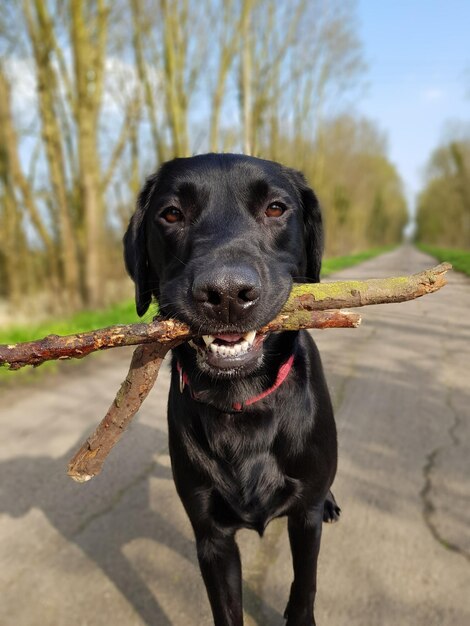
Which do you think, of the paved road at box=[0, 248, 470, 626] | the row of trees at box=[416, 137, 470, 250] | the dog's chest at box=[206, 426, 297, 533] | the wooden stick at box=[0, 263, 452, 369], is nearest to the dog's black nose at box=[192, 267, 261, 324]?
the wooden stick at box=[0, 263, 452, 369]

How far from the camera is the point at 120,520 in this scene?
8.48 ft

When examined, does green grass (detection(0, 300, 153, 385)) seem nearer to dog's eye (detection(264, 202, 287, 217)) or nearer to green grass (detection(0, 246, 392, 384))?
green grass (detection(0, 246, 392, 384))

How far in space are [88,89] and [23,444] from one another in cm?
805

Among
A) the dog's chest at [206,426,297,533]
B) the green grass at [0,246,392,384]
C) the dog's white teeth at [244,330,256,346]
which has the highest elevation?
the dog's white teeth at [244,330,256,346]

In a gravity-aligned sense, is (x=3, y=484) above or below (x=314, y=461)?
below

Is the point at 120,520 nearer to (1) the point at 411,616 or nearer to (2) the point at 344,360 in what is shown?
(1) the point at 411,616

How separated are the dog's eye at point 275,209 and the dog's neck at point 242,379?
546mm

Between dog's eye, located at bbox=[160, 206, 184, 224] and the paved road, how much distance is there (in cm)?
153

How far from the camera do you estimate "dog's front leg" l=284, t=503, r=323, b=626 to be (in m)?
1.87

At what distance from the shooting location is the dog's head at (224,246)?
5.22 feet

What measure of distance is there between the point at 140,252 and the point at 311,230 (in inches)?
33.0

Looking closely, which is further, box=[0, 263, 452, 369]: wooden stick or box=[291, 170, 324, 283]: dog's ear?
box=[291, 170, 324, 283]: dog's ear

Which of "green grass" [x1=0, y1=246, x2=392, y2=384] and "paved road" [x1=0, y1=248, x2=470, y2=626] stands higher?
"paved road" [x1=0, y1=248, x2=470, y2=626]

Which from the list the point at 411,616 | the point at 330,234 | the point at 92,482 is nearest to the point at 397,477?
the point at 411,616
